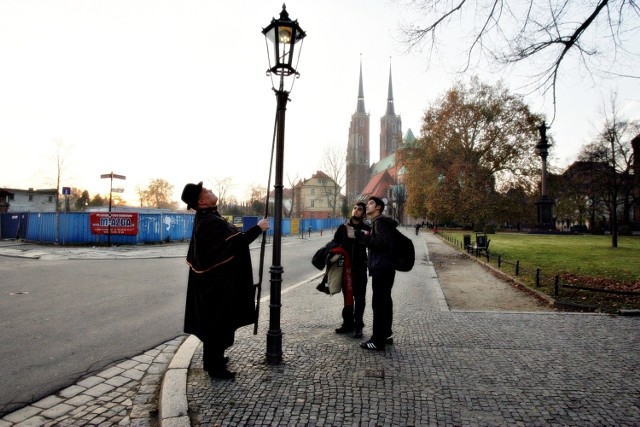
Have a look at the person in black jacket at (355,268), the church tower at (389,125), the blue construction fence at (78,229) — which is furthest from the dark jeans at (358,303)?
the church tower at (389,125)

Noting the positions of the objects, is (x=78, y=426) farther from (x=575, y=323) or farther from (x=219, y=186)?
(x=219, y=186)

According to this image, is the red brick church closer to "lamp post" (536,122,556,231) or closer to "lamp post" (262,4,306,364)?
"lamp post" (536,122,556,231)

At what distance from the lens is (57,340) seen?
502 cm

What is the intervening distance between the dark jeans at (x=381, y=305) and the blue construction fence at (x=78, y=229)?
1988 cm

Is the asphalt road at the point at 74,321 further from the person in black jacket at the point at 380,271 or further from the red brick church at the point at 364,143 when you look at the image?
the red brick church at the point at 364,143

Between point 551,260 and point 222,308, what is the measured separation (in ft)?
51.9

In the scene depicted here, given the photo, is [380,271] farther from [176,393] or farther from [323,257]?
[176,393]

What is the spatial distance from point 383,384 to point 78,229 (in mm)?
22226

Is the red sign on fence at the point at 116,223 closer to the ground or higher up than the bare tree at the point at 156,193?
closer to the ground

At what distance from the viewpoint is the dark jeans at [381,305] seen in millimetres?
4668

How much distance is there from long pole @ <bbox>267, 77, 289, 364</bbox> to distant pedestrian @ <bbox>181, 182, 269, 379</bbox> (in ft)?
1.54

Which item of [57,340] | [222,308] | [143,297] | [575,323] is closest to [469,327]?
[575,323]

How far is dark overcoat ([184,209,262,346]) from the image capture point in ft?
12.2

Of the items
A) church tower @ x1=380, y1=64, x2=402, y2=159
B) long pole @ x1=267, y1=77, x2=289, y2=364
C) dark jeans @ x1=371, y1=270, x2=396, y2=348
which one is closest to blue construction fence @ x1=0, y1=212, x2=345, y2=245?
long pole @ x1=267, y1=77, x2=289, y2=364
